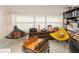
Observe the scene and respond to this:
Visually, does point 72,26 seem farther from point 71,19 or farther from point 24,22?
point 24,22

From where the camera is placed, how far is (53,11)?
803 millimetres

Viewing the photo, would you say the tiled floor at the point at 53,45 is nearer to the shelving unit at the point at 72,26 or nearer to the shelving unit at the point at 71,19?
the shelving unit at the point at 72,26

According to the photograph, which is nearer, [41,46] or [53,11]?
[41,46]

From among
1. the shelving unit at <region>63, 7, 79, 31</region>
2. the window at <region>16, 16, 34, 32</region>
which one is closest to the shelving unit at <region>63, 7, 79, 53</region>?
the shelving unit at <region>63, 7, 79, 31</region>

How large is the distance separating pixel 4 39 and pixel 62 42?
1.63ft

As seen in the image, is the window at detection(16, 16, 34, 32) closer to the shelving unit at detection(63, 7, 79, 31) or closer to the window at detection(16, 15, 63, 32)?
the window at detection(16, 15, 63, 32)

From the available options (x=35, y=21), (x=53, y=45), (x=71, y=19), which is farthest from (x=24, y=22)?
(x=71, y=19)

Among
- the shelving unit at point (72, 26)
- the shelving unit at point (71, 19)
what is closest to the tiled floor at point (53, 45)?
the shelving unit at point (72, 26)

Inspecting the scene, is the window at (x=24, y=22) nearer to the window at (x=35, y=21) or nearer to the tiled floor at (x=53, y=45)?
the window at (x=35, y=21)

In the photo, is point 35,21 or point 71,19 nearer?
point 35,21

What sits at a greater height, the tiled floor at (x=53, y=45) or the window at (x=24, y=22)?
the window at (x=24, y=22)

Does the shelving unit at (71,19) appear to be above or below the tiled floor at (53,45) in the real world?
above
